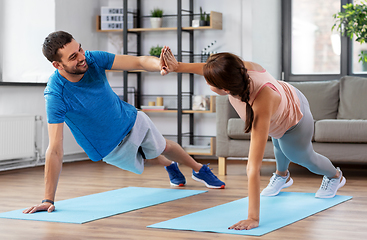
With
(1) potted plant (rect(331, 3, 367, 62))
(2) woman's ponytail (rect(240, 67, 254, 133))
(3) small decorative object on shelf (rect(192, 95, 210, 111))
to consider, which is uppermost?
(1) potted plant (rect(331, 3, 367, 62))

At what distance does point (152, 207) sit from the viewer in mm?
2689

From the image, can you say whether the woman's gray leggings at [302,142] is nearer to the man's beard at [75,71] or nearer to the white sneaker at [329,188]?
the white sneaker at [329,188]

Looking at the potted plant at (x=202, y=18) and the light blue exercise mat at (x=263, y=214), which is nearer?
the light blue exercise mat at (x=263, y=214)

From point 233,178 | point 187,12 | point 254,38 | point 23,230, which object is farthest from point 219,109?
point 23,230

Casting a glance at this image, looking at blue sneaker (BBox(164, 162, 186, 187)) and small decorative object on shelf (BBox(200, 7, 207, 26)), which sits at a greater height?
small decorative object on shelf (BBox(200, 7, 207, 26))

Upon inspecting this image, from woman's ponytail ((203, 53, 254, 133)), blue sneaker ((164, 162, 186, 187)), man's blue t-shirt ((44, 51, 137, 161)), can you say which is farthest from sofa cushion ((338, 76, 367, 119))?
woman's ponytail ((203, 53, 254, 133))

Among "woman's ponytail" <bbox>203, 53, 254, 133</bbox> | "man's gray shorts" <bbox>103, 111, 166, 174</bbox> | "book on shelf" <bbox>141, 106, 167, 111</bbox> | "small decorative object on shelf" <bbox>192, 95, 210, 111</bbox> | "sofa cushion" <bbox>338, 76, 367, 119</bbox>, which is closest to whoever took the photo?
"woman's ponytail" <bbox>203, 53, 254, 133</bbox>

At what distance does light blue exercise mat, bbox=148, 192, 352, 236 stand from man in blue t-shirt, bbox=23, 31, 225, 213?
0.58 meters

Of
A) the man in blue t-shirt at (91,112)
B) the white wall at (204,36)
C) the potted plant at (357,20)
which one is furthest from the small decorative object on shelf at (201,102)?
the man in blue t-shirt at (91,112)

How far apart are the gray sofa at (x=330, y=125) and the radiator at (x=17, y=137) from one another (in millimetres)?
1707

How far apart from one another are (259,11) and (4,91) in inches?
99.3

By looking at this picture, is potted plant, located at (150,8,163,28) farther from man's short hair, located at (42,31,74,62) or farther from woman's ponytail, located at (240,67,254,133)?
woman's ponytail, located at (240,67,254,133)

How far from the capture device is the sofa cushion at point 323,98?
4.35 metres

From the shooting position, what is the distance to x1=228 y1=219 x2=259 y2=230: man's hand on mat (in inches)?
82.0
